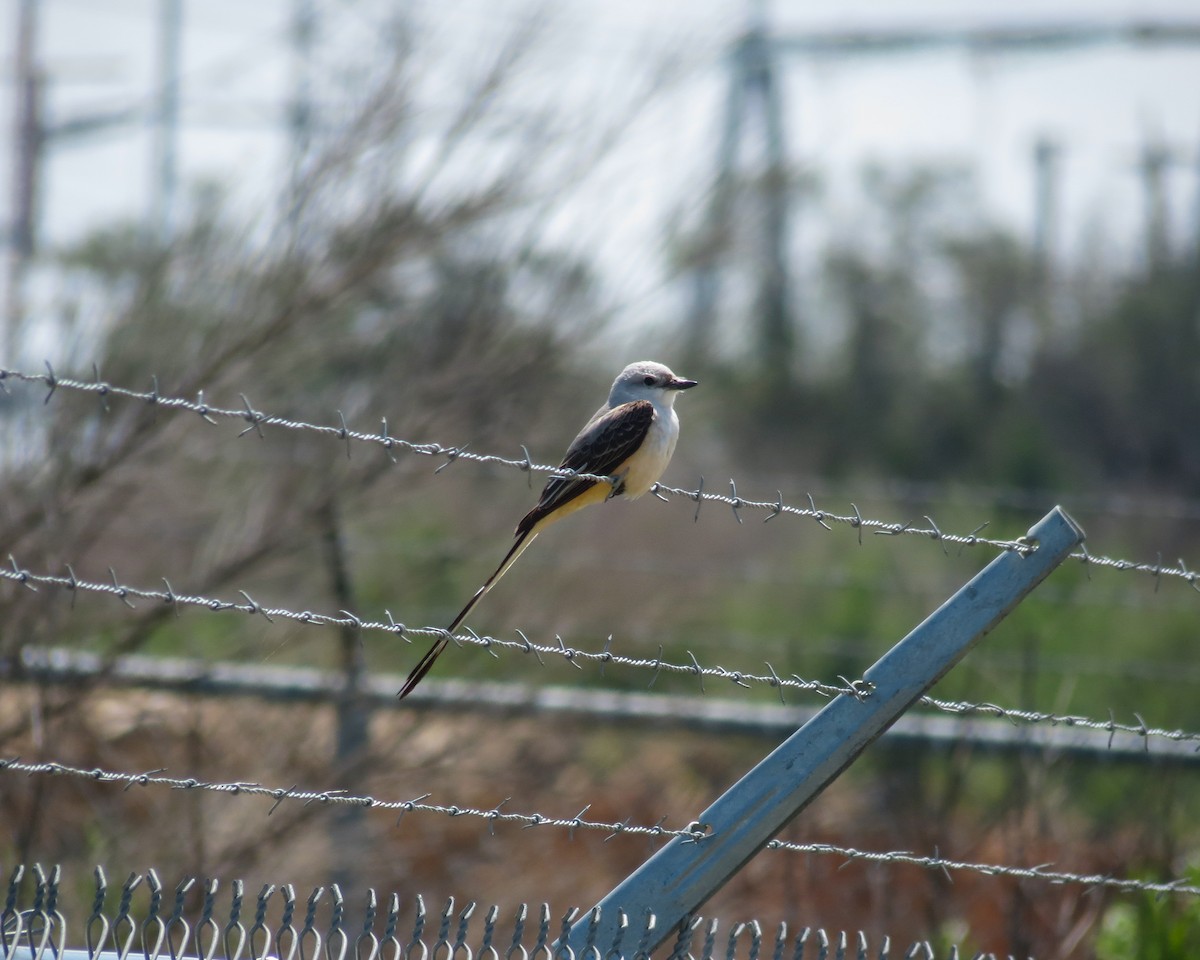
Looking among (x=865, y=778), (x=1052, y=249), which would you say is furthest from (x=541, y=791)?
(x=1052, y=249)

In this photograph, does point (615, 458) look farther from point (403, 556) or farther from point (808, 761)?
point (403, 556)

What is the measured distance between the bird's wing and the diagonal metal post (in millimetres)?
1309

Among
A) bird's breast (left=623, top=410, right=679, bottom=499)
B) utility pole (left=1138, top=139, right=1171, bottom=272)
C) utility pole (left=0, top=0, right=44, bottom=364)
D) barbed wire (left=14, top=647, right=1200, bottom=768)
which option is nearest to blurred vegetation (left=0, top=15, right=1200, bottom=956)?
barbed wire (left=14, top=647, right=1200, bottom=768)

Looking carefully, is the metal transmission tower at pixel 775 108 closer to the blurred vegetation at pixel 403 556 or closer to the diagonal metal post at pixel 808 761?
the blurred vegetation at pixel 403 556

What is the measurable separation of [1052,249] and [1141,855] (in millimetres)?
18034

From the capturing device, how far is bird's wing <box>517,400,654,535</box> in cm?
381

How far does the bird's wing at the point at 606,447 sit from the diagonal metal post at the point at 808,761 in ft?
4.29

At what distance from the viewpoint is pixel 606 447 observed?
3.86 m

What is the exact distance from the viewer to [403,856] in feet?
23.2

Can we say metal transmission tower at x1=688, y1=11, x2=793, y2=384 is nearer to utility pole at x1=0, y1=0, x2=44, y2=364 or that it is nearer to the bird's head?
the bird's head

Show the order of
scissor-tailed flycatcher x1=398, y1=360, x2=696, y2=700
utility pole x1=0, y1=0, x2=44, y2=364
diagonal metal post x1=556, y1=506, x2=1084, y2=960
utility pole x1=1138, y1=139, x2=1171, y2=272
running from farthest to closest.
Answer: utility pole x1=1138, y1=139, x2=1171, y2=272
utility pole x1=0, y1=0, x2=44, y2=364
scissor-tailed flycatcher x1=398, y1=360, x2=696, y2=700
diagonal metal post x1=556, y1=506, x2=1084, y2=960

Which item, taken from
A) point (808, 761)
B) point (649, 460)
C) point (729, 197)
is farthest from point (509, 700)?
point (808, 761)

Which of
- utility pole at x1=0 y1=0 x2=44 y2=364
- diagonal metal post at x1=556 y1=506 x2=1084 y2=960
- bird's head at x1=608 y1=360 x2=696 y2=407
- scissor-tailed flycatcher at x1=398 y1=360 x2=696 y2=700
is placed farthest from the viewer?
utility pole at x1=0 y1=0 x2=44 y2=364

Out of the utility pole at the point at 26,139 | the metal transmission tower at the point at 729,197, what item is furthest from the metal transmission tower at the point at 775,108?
the utility pole at the point at 26,139
